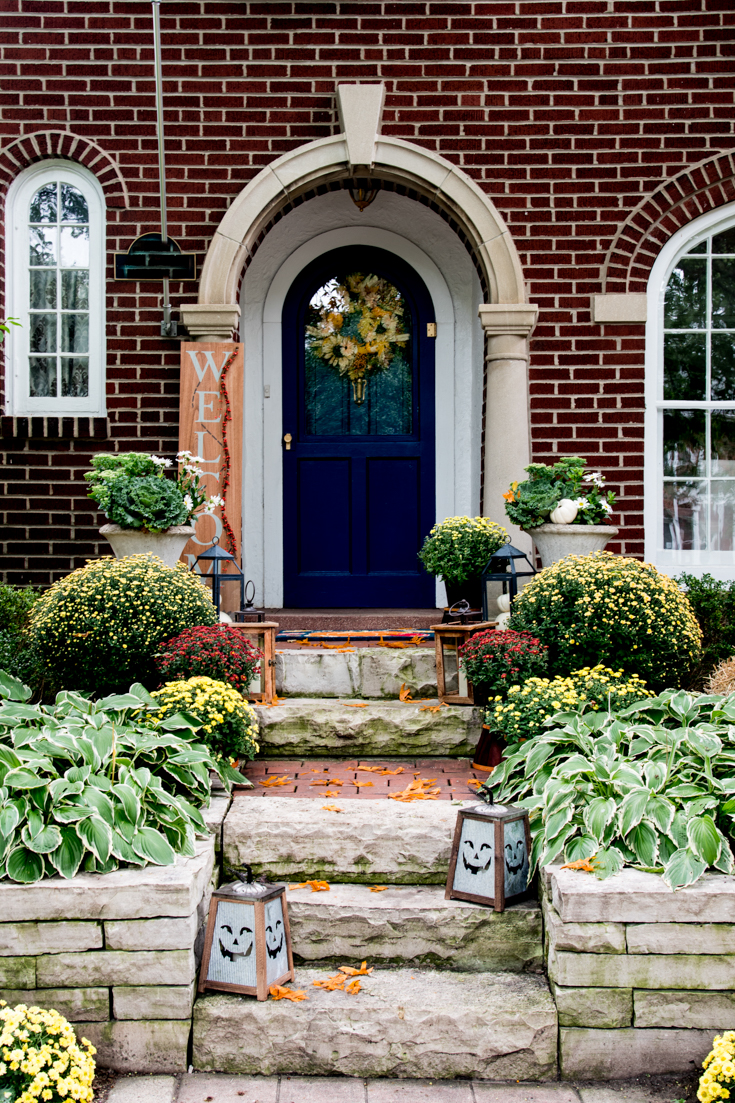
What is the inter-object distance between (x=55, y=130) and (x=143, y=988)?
5.09 m

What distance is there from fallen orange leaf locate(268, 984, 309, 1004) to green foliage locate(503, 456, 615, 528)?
9.74ft

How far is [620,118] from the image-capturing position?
5812 mm

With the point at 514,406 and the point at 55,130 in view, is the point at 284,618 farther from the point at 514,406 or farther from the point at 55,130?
the point at 55,130

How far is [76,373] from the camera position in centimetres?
602

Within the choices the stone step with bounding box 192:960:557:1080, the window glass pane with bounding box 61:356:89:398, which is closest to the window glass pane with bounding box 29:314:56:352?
the window glass pane with bounding box 61:356:89:398

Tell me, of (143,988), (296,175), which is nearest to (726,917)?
(143,988)

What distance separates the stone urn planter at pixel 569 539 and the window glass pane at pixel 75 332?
3.14 metres

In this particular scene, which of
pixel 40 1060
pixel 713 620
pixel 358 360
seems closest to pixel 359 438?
pixel 358 360

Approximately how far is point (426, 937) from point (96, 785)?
1.21 meters

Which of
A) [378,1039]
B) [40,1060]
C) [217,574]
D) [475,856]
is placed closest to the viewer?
[40,1060]

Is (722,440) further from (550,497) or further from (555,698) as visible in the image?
(555,698)

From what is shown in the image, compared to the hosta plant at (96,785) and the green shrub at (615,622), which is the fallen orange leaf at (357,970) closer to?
the hosta plant at (96,785)

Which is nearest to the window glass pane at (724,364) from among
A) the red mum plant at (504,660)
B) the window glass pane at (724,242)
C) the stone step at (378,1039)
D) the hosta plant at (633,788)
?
the window glass pane at (724,242)

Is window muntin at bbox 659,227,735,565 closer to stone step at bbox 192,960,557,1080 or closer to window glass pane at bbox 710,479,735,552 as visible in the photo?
window glass pane at bbox 710,479,735,552
